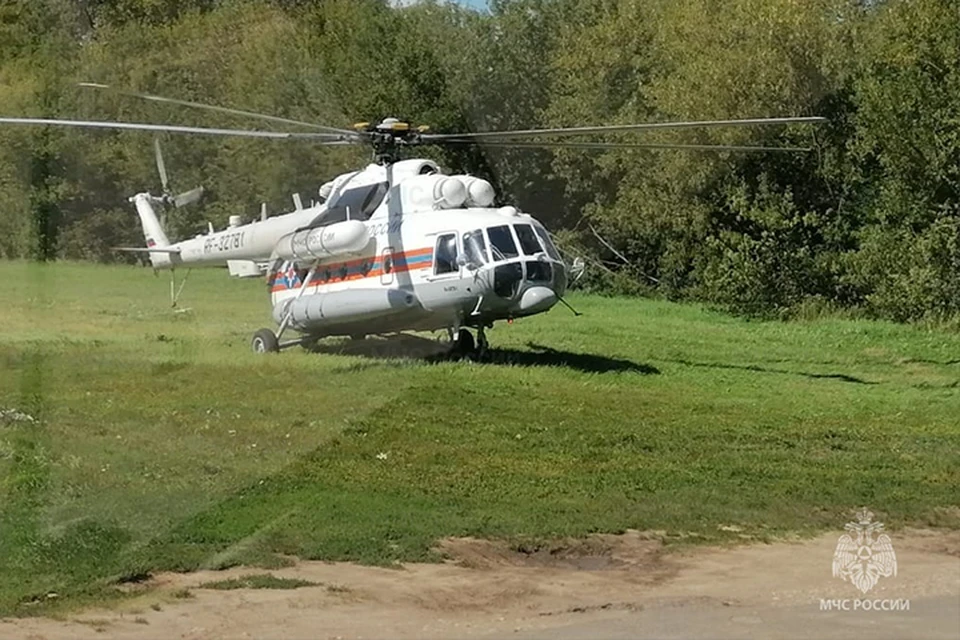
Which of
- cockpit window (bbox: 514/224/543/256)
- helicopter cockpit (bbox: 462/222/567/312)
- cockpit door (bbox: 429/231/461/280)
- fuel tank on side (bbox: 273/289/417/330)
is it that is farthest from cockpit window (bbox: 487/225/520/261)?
fuel tank on side (bbox: 273/289/417/330)

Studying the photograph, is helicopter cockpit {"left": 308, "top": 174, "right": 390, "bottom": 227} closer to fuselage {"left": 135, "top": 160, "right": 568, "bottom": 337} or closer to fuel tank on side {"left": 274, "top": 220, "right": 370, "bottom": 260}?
fuselage {"left": 135, "top": 160, "right": 568, "bottom": 337}

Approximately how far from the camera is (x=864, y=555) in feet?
28.1

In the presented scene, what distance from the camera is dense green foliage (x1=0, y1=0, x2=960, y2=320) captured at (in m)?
22.5

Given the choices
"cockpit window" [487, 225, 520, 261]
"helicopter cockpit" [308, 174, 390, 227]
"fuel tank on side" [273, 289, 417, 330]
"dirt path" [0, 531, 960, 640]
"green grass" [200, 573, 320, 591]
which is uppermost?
"helicopter cockpit" [308, 174, 390, 227]

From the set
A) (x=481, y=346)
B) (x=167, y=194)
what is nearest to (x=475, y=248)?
(x=481, y=346)

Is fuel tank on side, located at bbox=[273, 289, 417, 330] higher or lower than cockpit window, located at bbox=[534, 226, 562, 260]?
lower

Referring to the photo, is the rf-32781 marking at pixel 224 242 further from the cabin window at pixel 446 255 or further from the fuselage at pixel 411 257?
the cabin window at pixel 446 255

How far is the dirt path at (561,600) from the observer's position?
265 inches

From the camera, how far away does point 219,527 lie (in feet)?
28.6

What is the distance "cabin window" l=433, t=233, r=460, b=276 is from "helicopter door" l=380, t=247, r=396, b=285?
22.9 inches

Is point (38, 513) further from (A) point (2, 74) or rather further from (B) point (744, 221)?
(B) point (744, 221)

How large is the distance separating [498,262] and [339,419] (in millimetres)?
3350

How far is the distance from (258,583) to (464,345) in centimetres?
896

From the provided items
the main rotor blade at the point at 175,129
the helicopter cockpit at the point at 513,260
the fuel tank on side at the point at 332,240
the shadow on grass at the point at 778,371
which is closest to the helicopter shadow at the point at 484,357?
the shadow on grass at the point at 778,371
